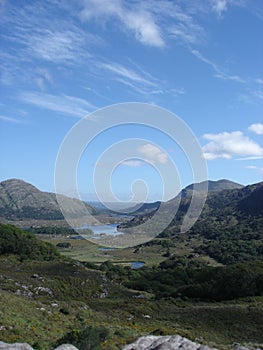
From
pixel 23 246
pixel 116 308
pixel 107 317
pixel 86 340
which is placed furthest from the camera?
pixel 23 246

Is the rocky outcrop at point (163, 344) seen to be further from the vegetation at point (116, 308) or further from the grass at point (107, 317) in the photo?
the vegetation at point (116, 308)

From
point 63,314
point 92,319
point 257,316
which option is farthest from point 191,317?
point 63,314

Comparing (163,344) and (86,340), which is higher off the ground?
(163,344)

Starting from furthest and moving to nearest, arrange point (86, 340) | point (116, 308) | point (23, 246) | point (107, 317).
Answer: point (23, 246)
point (116, 308)
point (107, 317)
point (86, 340)

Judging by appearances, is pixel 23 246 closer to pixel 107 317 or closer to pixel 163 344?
pixel 107 317

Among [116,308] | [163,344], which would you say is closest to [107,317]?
[116,308]

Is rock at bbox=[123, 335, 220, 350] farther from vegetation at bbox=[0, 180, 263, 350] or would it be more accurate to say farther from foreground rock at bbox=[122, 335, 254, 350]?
vegetation at bbox=[0, 180, 263, 350]

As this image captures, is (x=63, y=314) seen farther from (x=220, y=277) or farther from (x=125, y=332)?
(x=220, y=277)

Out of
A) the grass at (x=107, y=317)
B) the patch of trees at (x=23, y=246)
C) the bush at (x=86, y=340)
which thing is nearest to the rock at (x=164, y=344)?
the grass at (x=107, y=317)

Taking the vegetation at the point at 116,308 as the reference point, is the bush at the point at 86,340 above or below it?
above

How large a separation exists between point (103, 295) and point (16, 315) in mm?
30457

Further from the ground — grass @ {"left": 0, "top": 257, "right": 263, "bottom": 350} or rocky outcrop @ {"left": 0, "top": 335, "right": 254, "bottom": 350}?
rocky outcrop @ {"left": 0, "top": 335, "right": 254, "bottom": 350}

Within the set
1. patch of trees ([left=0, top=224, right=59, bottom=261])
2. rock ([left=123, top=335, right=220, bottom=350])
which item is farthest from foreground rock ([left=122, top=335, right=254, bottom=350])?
patch of trees ([left=0, top=224, right=59, bottom=261])

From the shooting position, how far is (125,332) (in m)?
21.9
